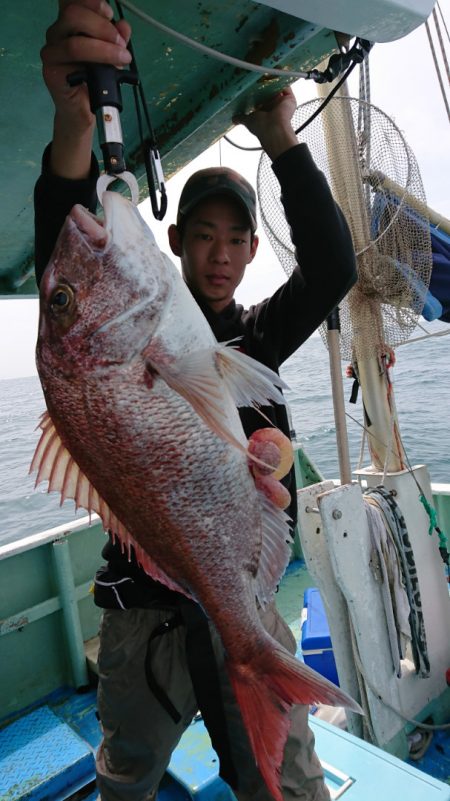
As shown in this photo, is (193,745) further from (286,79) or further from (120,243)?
(286,79)

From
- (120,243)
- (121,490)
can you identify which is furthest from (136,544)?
(120,243)

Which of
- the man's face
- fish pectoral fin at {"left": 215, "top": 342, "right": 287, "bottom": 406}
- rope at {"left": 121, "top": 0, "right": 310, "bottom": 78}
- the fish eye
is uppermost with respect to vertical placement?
rope at {"left": 121, "top": 0, "right": 310, "bottom": 78}

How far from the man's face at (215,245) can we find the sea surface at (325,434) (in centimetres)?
104

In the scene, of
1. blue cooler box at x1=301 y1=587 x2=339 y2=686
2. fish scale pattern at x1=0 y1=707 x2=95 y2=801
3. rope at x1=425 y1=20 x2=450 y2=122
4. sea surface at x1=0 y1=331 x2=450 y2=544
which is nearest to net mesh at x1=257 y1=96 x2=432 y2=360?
rope at x1=425 y1=20 x2=450 y2=122

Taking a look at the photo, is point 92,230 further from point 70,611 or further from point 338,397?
point 70,611

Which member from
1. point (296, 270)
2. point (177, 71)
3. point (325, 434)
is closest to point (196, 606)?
point (296, 270)

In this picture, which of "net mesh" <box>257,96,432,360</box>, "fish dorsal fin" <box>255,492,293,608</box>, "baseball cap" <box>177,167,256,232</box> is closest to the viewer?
"fish dorsal fin" <box>255,492,293,608</box>

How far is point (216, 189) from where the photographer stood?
202 centimetres

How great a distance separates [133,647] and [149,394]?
3.89ft

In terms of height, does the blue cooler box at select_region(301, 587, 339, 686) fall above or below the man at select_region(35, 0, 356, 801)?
below

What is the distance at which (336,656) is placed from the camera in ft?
10.1

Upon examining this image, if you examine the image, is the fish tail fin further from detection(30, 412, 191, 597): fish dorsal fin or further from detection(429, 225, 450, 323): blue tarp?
detection(429, 225, 450, 323): blue tarp

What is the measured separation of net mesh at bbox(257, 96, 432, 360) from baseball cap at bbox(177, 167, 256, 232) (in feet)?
4.45

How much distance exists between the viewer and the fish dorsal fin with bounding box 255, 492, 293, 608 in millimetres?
1421
